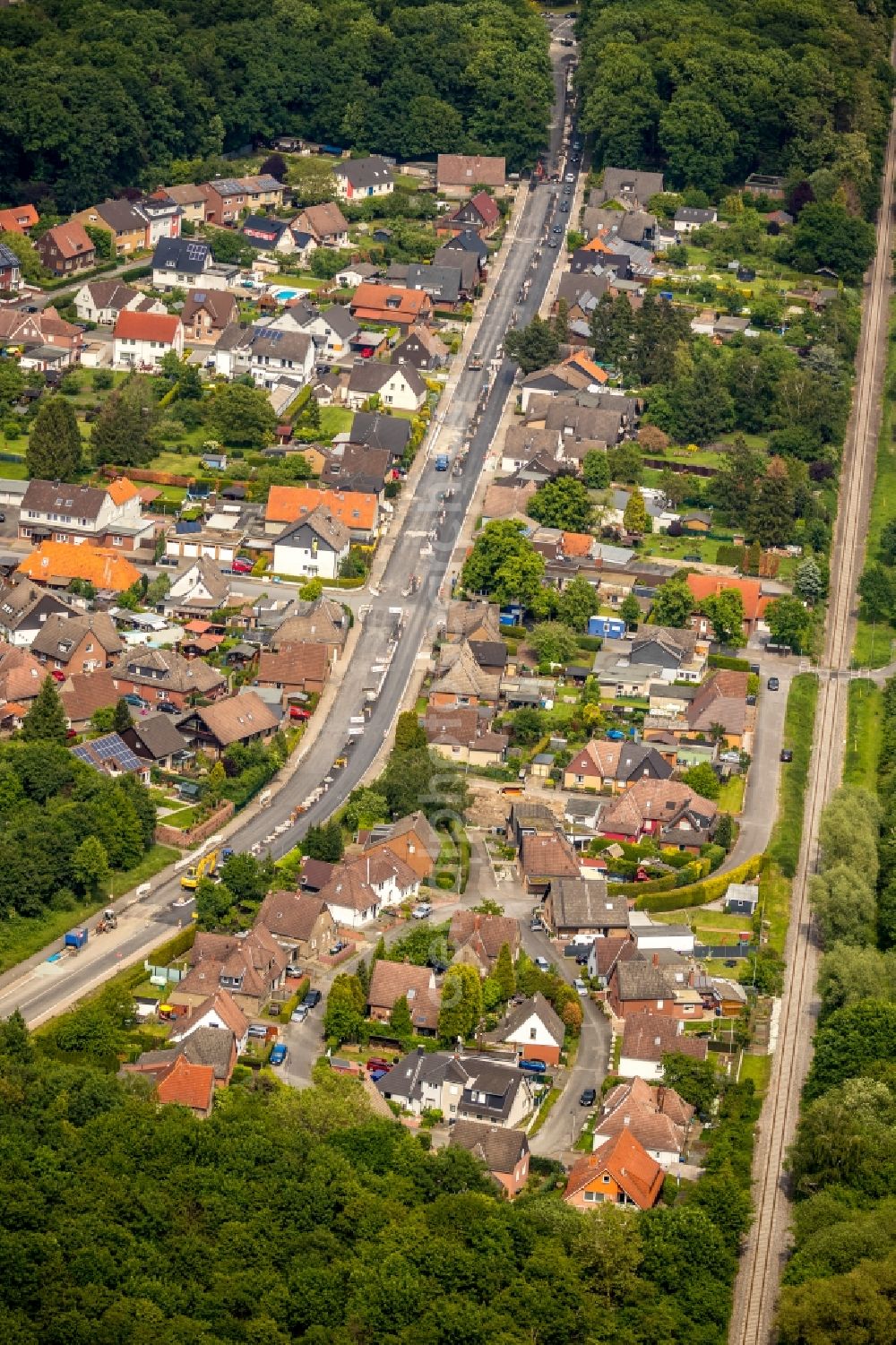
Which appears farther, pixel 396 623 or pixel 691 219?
pixel 691 219

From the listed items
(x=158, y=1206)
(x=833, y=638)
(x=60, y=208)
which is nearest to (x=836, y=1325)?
(x=158, y=1206)

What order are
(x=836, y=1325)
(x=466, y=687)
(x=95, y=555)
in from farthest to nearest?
(x=95, y=555), (x=466, y=687), (x=836, y=1325)

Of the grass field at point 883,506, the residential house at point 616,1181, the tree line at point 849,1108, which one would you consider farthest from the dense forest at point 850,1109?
the grass field at point 883,506

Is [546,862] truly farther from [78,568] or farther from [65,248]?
[65,248]

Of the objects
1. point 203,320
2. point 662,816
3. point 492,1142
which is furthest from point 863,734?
point 203,320

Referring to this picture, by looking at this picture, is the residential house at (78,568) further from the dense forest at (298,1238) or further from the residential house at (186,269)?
the dense forest at (298,1238)

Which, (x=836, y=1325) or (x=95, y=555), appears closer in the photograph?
(x=836, y=1325)

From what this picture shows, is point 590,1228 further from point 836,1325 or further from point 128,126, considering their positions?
point 128,126
